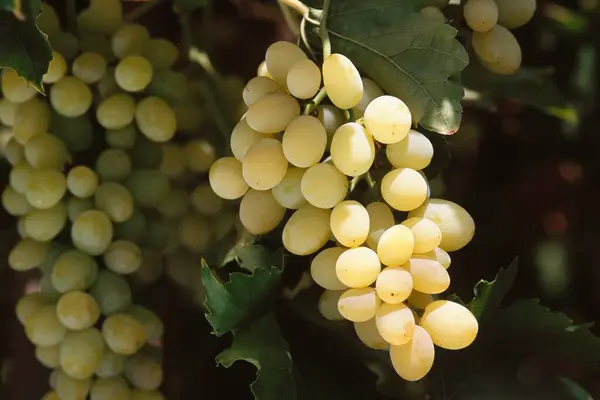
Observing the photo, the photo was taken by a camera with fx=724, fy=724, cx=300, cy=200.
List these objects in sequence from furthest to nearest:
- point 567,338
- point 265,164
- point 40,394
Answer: point 40,394 < point 567,338 < point 265,164

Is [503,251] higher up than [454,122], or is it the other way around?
[454,122]

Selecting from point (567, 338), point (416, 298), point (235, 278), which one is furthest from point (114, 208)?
point (567, 338)

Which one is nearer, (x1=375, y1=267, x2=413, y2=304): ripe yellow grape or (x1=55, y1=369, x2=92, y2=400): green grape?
(x1=375, y1=267, x2=413, y2=304): ripe yellow grape

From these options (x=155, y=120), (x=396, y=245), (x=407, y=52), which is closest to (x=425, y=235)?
(x=396, y=245)

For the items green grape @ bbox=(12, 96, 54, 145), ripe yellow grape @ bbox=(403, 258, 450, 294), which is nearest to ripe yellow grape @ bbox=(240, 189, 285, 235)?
ripe yellow grape @ bbox=(403, 258, 450, 294)

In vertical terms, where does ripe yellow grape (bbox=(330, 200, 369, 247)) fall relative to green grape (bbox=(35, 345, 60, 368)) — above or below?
above

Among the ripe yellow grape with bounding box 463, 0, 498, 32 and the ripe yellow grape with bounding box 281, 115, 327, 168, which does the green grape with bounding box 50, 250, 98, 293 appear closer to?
the ripe yellow grape with bounding box 281, 115, 327, 168

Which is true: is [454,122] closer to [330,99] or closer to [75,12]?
[330,99]
